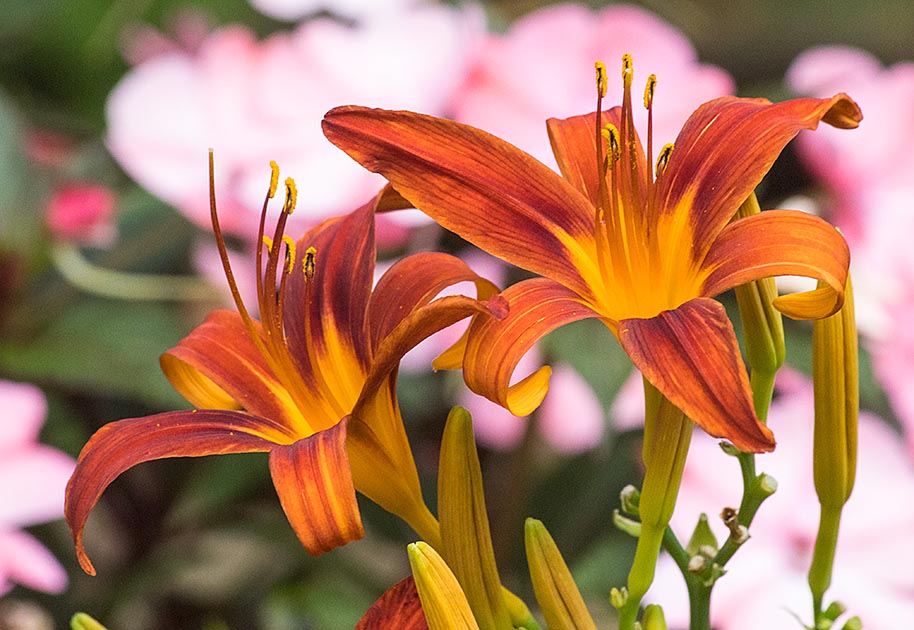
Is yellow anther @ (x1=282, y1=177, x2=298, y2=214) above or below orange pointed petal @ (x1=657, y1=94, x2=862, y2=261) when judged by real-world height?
below

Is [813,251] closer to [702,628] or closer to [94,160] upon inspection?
[702,628]

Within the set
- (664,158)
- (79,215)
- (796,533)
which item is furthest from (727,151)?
(79,215)

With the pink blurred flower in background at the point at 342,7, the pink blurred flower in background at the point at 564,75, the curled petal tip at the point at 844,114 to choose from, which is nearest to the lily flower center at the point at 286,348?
the curled petal tip at the point at 844,114

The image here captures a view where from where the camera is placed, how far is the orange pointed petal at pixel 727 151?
0.74 ft

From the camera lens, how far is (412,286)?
25 cm

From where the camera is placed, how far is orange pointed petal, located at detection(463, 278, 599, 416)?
7.9 inches

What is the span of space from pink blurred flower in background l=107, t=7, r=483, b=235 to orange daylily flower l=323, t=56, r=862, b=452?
245mm

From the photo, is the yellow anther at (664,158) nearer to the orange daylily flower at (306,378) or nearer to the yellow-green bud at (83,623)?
the orange daylily flower at (306,378)

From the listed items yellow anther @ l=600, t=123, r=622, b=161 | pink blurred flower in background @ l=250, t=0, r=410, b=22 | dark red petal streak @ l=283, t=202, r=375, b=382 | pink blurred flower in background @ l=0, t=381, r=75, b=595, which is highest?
pink blurred flower in background @ l=250, t=0, r=410, b=22

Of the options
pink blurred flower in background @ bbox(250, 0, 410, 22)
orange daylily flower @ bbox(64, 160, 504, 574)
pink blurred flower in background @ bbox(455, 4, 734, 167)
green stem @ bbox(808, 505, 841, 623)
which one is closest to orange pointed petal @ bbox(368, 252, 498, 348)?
orange daylily flower @ bbox(64, 160, 504, 574)

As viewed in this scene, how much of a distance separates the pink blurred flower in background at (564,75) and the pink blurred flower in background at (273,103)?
0.09 ft

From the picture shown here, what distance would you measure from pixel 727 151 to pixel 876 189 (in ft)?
1.01

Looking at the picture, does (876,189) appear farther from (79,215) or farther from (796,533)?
(79,215)

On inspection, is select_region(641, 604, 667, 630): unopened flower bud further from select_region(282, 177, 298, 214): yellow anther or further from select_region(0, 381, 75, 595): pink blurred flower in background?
select_region(0, 381, 75, 595): pink blurred flower in background
